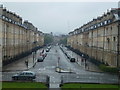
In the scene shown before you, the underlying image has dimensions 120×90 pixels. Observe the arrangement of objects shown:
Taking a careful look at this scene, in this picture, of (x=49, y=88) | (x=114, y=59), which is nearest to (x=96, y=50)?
(x=114, y=59)

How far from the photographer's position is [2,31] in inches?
2005

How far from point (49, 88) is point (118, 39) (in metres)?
19.7

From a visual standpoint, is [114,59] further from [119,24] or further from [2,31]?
[2,31]

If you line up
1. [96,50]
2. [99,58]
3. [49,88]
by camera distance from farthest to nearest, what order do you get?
[96,50] → [99,58] → [49,88]

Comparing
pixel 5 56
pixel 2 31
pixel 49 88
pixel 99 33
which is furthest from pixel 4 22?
pixel 49 88

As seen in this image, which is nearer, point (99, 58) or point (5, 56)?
point (5, 56)

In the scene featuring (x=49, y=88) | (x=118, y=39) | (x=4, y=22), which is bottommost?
(x=49, y=88)

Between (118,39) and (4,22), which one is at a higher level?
(4,22)

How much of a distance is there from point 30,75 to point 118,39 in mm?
16433

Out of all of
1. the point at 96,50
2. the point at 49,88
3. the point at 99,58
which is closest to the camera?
the point at 49,88

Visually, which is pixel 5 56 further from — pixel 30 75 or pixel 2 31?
pixel 30 75

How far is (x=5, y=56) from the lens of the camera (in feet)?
174

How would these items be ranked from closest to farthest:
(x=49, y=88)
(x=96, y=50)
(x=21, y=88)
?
(x=21, y=88) < (x=49, y=88) < (x=96, y=50)

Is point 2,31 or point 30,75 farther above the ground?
point 2,31
